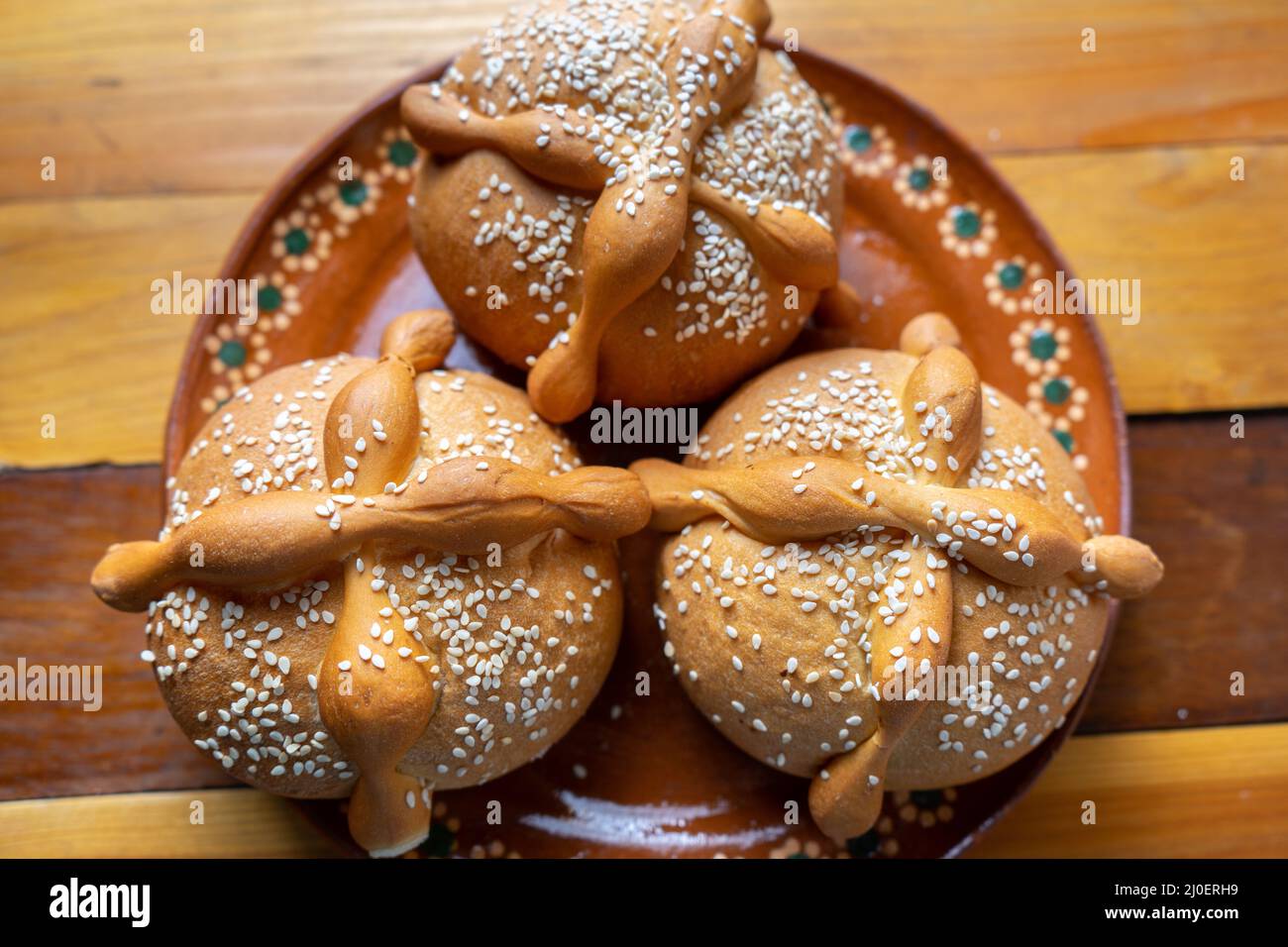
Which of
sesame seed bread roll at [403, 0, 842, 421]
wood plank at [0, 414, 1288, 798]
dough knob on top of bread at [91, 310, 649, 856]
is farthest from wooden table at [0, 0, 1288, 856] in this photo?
sesame seed bread roll at [403, 0, 842, 421]

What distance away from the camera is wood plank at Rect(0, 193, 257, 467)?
5.33 feet

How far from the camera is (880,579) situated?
1229mm

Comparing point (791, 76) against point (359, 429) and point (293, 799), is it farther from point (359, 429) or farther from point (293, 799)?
point (293, 799)

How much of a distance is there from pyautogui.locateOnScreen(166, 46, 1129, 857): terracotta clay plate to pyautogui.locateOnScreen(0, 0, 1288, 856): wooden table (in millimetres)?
154

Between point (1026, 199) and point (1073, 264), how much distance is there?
0.14m

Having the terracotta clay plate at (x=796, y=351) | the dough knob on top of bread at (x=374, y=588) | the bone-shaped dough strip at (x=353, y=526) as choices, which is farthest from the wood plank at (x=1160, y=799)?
the bone-shaped dough strip at (x=353, y=526)

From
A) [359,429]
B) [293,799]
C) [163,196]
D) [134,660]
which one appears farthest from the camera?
[163,196]

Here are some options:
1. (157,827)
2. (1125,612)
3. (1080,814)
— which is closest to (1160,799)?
(1080,814)

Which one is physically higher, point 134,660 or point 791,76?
point 791,76

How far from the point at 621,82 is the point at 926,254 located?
613mm

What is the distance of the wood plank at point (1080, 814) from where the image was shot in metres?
1.52

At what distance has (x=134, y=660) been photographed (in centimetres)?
157

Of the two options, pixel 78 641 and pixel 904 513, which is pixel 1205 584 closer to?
pixel 904 513
